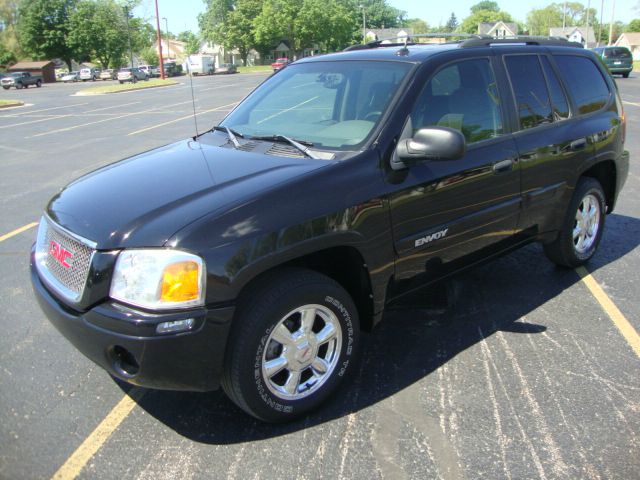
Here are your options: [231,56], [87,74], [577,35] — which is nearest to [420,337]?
[577,35]

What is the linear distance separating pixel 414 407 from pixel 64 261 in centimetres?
198

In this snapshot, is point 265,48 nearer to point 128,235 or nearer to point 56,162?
point 56,162

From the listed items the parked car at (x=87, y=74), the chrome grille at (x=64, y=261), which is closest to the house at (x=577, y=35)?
the chrome grille at (x=64, y=261)

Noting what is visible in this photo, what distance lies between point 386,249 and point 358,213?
1.03 feet

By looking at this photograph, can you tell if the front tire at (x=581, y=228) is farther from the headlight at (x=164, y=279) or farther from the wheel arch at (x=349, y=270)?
the headlight at (x=164, y=279)

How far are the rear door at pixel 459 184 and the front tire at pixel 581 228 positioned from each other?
0.92 m

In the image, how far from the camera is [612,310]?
418cm

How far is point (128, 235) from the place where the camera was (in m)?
2.51

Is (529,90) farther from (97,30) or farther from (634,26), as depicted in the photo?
(634,26)

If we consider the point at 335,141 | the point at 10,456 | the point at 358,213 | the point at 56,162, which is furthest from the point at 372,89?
the point at 56,162

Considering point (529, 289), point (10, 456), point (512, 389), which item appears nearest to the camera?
point (10, 456)

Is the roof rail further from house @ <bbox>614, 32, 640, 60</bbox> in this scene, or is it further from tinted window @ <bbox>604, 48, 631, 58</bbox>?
house @ <bbox>614, 32, 640, 60</bbox>

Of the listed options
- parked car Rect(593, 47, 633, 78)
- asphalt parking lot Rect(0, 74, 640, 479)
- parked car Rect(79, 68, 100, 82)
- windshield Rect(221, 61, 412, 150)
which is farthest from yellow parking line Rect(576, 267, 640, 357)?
parked car Rect(79, 68, 100, 82)

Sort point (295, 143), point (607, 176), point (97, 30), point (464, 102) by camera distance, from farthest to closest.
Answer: point (97, 30)
point (607, 176)
point (464, 102)
point (295, 143)
